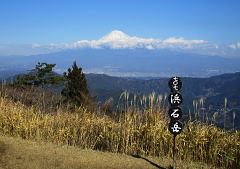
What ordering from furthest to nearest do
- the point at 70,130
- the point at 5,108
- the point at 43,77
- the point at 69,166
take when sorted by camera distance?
the point at 43,77
the point at 5,108
the point at 70,130
the point at 69,166

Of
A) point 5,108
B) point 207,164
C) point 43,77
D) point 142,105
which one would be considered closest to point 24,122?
point 5,108

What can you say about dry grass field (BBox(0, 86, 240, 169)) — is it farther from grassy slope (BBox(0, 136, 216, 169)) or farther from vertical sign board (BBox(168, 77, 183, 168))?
vertical sign board (BBox(168, 77, 183, 168))

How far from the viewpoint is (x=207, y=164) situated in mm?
6148

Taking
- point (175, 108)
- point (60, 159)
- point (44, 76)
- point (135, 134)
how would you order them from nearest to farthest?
point (175, 108), point (60, 159), point (135, 134), point (44, 76)

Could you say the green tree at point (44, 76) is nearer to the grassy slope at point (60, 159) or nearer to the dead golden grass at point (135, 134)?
the dead golden grass at point (135, 134)

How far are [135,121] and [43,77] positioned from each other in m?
29.8

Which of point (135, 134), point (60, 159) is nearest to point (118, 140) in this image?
point (135, 134)

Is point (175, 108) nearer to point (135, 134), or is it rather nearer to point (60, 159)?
point (135, 134)

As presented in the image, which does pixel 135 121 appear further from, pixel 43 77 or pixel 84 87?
pixel 43 77

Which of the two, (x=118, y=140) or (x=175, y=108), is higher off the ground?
(x=175, y=108)

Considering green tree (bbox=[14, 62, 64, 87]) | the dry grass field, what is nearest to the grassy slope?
the dry grass field

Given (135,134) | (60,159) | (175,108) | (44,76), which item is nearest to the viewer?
(175,108)

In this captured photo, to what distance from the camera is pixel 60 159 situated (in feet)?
18.1

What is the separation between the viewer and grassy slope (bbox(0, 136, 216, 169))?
5277 mm
